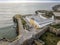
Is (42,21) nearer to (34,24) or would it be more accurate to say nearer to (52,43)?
(34,24)

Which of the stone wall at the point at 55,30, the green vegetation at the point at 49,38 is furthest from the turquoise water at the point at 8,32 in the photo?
the stone wall at the point at 55,30

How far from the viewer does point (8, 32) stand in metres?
13.8

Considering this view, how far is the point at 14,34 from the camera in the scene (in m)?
13.4

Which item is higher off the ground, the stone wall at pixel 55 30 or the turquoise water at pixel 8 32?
the stone wall at pixel 55 30

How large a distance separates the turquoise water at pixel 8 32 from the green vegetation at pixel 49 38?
2546 mm

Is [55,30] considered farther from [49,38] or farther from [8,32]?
[8,32]

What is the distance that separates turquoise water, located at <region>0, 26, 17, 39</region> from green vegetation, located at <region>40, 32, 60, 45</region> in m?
2.55

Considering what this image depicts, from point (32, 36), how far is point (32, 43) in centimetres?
54

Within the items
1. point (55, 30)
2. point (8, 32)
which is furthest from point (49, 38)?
point (8, 32)

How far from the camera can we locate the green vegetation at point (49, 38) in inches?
392

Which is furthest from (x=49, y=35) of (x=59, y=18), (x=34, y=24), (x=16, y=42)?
(x=59, y=18)

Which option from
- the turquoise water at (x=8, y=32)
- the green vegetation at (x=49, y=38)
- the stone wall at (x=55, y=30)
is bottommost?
the turquoise water at (x=8, y=32)

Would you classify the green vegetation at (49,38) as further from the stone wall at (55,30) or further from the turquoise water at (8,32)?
the turquoise water at (8,32)

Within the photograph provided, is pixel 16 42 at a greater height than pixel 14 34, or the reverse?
pixel 16 42
